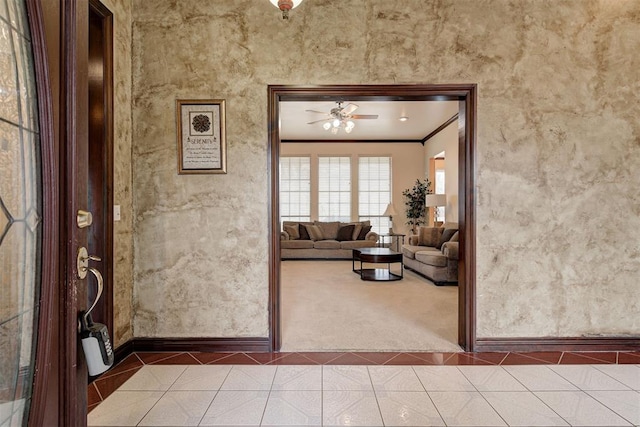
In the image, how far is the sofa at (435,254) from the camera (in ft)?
16.9

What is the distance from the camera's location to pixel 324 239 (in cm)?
818

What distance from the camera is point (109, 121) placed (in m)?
2.54

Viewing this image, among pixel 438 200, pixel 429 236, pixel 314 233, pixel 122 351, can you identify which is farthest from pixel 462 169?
pixel 314 233

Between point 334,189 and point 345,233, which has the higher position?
point 334,189

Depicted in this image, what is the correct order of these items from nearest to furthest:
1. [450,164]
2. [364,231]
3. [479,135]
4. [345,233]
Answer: [479,135] → [450,164] → [345,233] → [364,231]

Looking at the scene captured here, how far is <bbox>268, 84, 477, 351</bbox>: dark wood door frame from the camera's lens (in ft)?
9.28

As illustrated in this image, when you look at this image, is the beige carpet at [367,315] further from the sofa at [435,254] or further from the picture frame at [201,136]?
the picture frame at [201,136]

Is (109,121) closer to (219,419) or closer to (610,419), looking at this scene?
(219,419)

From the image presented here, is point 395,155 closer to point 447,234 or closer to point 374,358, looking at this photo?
point 447,234

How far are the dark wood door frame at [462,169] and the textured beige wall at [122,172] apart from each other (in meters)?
1.11

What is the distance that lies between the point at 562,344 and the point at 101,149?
12.5 ft

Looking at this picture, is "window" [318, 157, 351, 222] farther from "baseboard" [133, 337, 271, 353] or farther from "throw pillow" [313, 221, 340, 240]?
"baseboard" [133, 337, 271, 353]

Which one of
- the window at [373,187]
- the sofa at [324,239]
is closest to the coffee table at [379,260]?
the sofa at [324,239]

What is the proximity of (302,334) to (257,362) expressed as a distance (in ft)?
2.02
